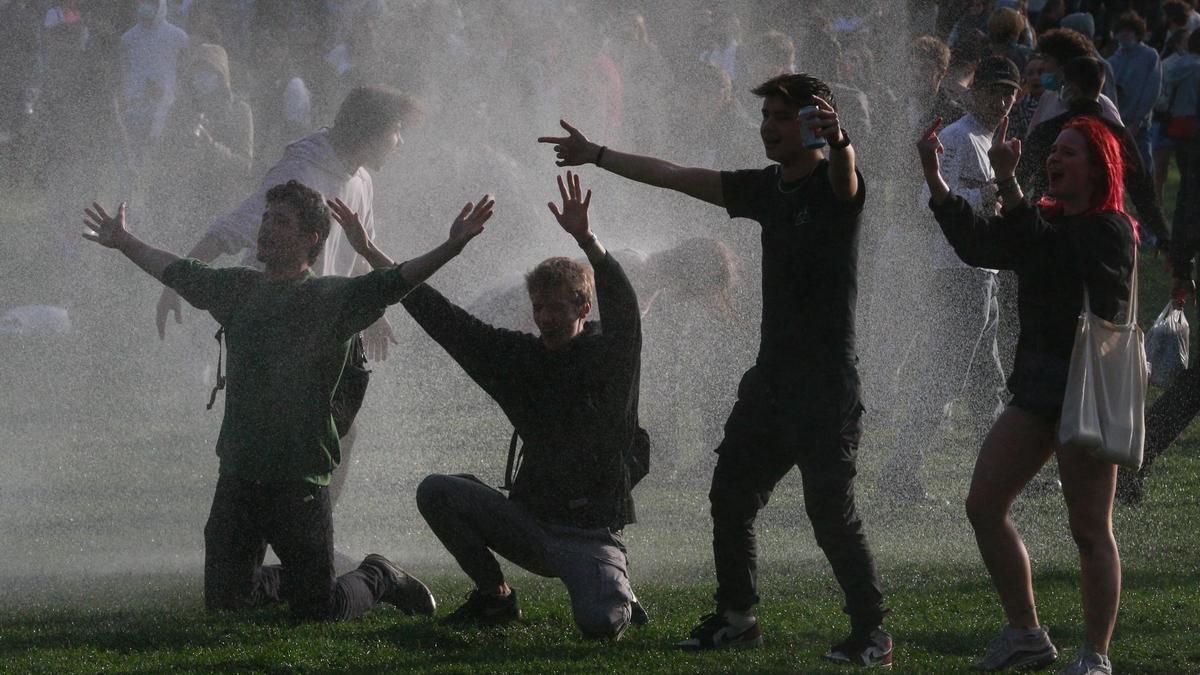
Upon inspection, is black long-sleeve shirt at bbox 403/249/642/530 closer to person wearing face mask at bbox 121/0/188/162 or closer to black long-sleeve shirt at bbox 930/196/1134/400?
black long-sleeve shirt at bbox 930/196/1134/400

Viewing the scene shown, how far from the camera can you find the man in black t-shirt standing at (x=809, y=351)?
4.66 m

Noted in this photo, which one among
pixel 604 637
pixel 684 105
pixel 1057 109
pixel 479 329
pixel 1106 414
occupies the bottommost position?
pixel 604 637

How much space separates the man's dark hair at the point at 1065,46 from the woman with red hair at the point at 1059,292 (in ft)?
10.2

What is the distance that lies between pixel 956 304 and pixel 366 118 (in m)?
2.97

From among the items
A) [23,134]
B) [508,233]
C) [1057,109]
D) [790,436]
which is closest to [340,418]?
[790,436]

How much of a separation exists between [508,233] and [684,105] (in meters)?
1.58

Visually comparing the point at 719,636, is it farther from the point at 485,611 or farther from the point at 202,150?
the point at 202,150

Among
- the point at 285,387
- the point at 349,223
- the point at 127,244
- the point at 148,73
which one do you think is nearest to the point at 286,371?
the point at 285,387

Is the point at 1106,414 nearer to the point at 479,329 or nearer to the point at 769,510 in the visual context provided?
the point at 479,329

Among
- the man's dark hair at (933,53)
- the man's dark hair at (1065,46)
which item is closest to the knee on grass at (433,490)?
the man's dark hair at (1065,46)

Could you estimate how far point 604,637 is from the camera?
16.8 ft

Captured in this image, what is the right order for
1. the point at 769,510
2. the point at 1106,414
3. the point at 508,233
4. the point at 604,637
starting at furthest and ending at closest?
the point at 508,233 < the point at 769,510 < the point at 604,637 < the point at 1106,414

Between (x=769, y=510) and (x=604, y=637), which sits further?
(x=769, y=510)

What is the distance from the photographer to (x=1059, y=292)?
180 inches
